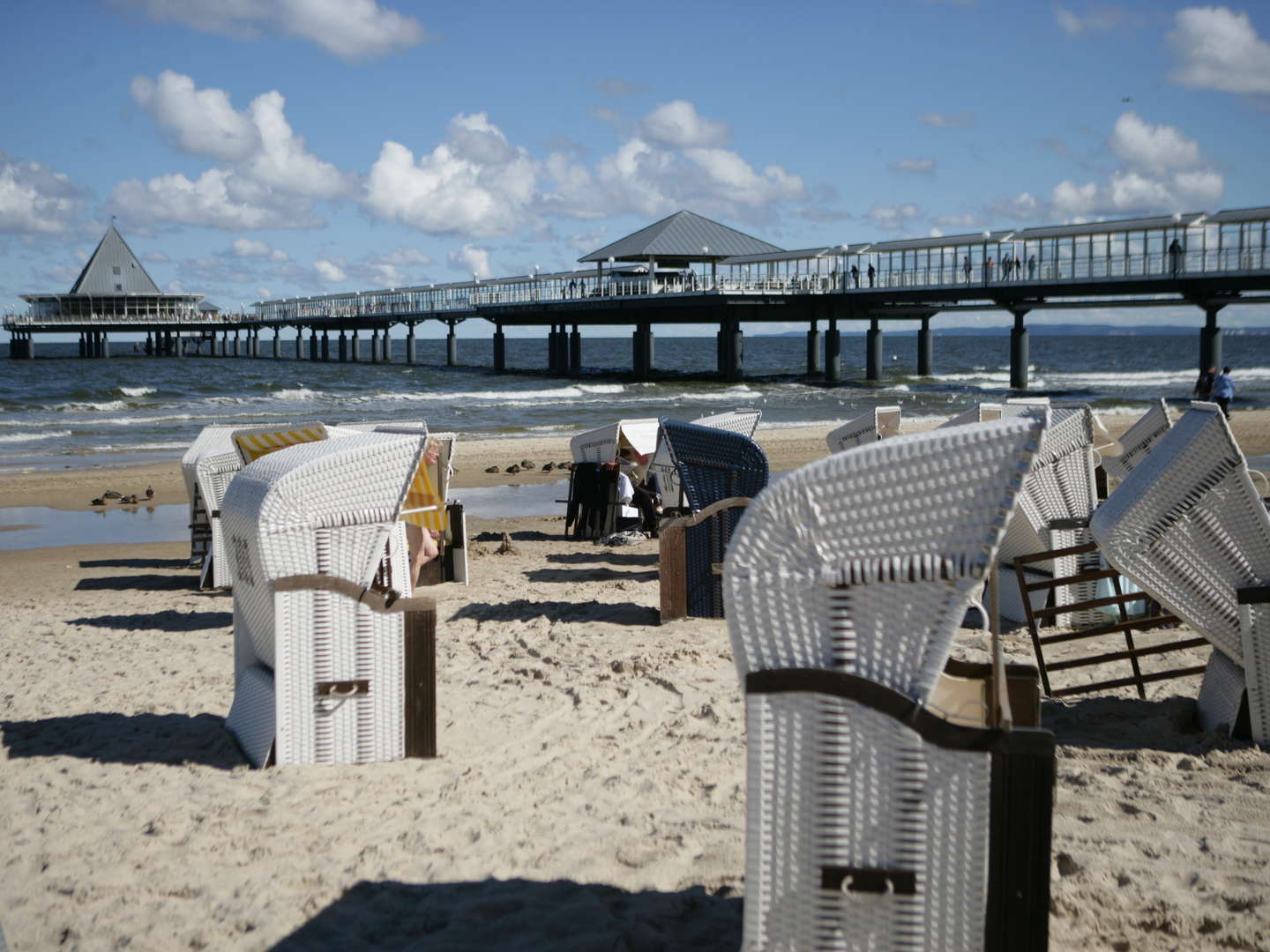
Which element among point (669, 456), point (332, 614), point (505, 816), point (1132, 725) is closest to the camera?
point (505, 816)

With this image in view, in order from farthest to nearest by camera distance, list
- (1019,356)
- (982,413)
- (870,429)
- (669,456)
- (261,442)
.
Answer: (1019,356)
(669,456)
(870,429)
(982,413)
(261,442)

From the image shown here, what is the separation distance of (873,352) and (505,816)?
43.8 meters

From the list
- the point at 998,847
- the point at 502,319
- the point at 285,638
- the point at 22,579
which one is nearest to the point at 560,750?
the point at 285,638

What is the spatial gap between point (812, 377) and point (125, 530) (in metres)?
38.6

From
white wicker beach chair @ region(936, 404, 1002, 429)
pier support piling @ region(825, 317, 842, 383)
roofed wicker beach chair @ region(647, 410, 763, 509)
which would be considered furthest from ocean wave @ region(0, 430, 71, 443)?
pier support piling @ region(825, 317, 842, 383)

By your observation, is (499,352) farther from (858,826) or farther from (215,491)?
(858,826)

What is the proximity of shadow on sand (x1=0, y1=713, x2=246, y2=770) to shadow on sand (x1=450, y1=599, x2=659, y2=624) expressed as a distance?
7.32 ft

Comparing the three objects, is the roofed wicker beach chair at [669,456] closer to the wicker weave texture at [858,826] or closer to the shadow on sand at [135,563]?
the shadow on sand at [135,563]

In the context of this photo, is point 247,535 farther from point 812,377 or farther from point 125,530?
point 812,377

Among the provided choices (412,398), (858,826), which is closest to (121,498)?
(858,826)

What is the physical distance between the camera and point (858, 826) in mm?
2443

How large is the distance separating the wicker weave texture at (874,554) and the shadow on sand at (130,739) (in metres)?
2.66

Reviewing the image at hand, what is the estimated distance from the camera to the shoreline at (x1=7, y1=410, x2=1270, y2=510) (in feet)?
51.9

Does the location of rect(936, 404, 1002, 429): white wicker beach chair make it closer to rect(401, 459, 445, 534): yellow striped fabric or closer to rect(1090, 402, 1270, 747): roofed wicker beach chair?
rect(401, 459, 445, 534): yellow striped fabric
